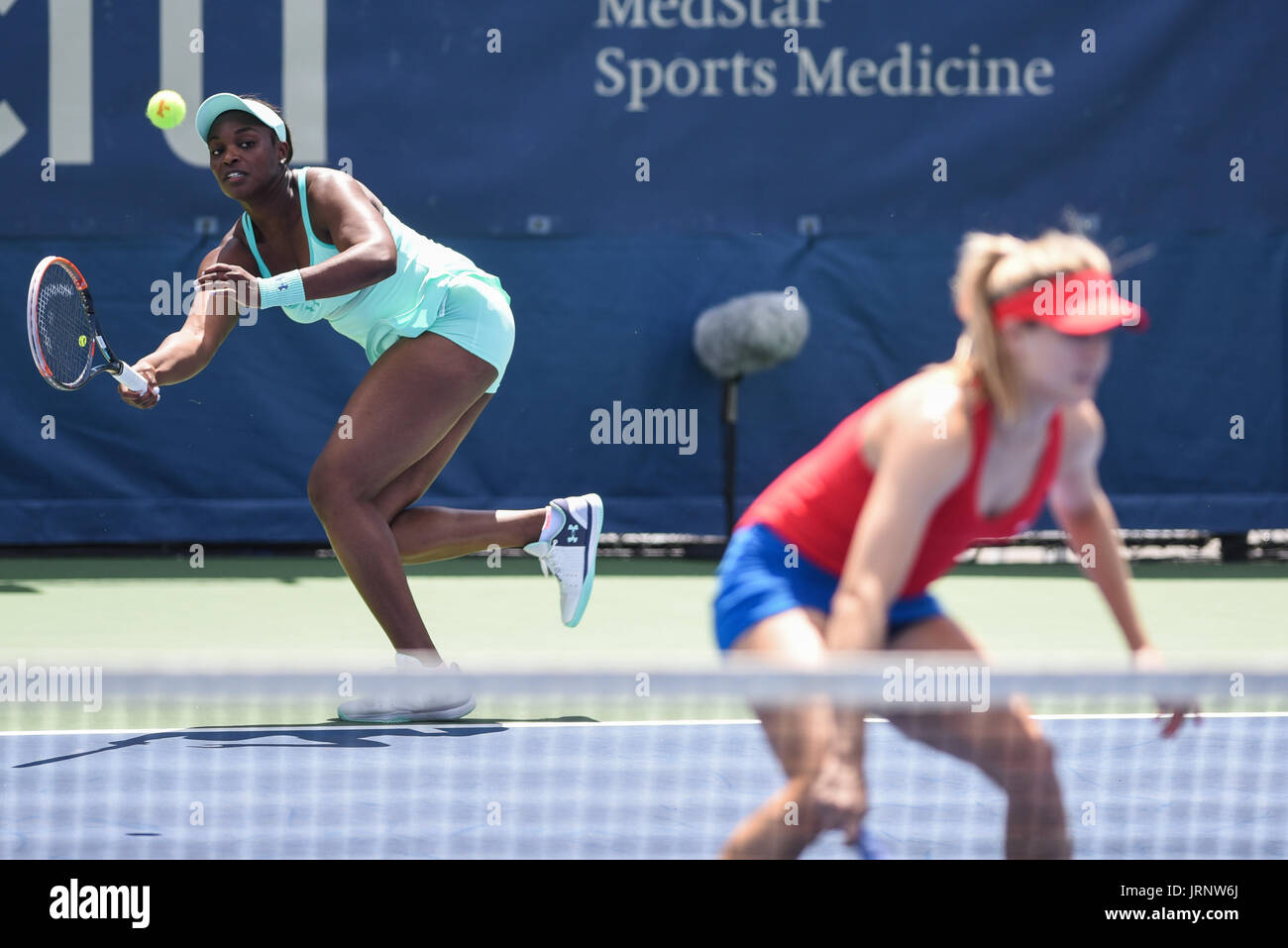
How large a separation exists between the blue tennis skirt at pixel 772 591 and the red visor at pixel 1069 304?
416 mm

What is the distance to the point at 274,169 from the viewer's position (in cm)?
396

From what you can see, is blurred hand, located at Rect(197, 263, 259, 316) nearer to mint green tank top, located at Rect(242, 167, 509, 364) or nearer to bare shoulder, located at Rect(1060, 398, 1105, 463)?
mint green tank top, located at Rect(242, 167, 509, 364)

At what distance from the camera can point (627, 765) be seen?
3.56 meters

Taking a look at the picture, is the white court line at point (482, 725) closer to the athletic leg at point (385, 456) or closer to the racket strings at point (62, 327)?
the athletic leg at point (385, 456)

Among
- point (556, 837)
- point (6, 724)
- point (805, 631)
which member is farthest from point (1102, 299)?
point (6, 724)

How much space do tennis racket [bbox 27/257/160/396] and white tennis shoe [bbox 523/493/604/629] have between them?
111 centimetres

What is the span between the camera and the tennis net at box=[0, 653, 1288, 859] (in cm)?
186

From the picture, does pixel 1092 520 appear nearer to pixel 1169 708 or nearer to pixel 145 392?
pixel 1169 708

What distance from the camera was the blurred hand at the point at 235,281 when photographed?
3674 mm

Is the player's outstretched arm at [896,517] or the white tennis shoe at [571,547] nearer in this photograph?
the player's outstretched arm at [896,517]

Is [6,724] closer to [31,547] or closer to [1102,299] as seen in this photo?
[1102,299]

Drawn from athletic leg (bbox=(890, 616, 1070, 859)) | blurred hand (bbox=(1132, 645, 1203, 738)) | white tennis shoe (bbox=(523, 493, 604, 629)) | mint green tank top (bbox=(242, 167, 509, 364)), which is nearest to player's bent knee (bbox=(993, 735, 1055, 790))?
athletic leg (bbox=(890, 616, 1070, 859))

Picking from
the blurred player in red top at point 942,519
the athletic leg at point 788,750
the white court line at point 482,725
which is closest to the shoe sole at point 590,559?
the white court line at point 482,725
